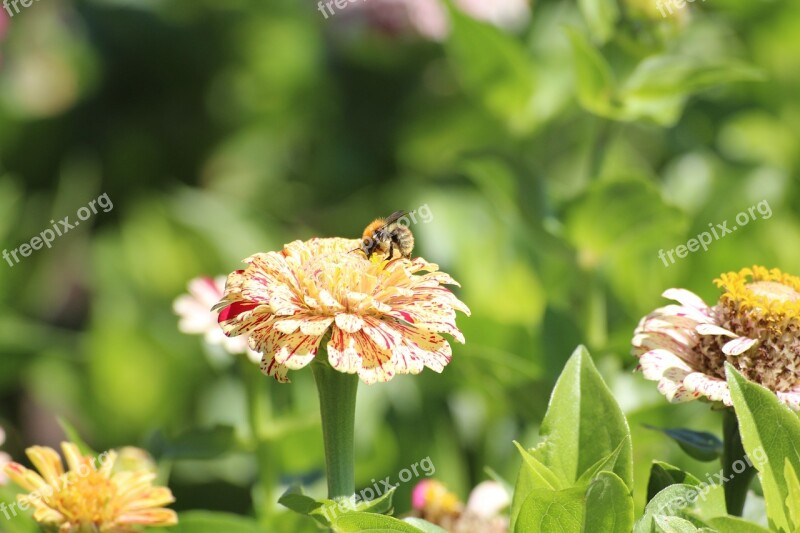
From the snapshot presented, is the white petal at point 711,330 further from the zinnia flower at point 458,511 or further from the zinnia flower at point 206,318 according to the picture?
the zinnia flower at point 206,318

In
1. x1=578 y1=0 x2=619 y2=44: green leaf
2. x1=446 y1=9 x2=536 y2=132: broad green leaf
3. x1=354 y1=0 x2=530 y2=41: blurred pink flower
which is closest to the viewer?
x1=578 y1=0 x2=619 y2=44: green leaf

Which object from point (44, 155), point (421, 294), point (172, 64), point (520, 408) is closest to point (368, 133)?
point (172, 64)

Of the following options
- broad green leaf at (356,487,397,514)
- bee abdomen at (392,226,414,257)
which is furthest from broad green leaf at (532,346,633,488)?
bee abdomen at (392,226,414,257)

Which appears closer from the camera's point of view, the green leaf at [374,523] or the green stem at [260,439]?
the green leaf at [374,523]

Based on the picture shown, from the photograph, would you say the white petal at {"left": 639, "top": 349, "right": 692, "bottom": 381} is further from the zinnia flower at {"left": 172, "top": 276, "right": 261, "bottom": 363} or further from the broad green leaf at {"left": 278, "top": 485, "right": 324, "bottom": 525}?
the zinnia flower at {"left": 172, "top": 276, "right": 261, "bottom": 363}

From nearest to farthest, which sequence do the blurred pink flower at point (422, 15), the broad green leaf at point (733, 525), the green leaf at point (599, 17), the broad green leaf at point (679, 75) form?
the broad green leaf at point (733, 525), the broad green leaf at point (679, 75), the green leaf at point (599, 17), the blurred pink flower at point (422, 15)

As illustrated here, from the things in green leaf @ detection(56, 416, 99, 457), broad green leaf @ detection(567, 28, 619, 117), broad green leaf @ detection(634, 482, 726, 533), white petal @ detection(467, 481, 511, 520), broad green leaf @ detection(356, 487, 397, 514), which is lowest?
broad green leaf @ detection(634, 482, 726, 533)

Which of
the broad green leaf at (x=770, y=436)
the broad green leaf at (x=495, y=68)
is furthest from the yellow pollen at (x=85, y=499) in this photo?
the broad green leaf at (x=495, y=68)

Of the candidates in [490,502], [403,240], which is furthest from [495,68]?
[490,502]
